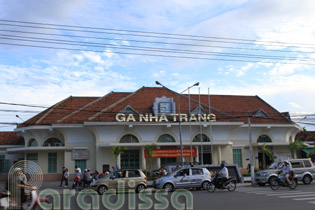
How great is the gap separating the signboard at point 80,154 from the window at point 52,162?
8.31ft

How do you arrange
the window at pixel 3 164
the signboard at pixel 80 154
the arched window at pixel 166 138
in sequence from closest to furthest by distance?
the signboard at pixel 80 154 → the arched window at pixel 166 138 → the window at pixel 3 164

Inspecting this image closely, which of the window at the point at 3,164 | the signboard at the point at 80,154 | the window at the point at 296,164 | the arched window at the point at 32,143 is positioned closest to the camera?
the window at the point at 296,164

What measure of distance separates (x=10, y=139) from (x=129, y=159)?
1645 cm

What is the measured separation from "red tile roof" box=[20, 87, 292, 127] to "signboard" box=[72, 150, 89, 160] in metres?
3.20

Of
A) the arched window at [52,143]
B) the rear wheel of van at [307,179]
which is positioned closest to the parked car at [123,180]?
the rear wheel of van at [307,179]

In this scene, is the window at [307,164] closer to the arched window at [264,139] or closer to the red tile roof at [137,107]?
the red tile roof at [137,107]

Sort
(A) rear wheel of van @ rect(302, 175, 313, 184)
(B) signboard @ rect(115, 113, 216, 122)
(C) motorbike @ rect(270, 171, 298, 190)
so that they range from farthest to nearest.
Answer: (B) signboard @ rect(115, 113, 216, 122) < (A) rear wheel of van @ rect(302, 175, 313, 184) < (C) motorbike @ rect(270, 171, 298, 190)

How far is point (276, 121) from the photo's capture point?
39.3 m

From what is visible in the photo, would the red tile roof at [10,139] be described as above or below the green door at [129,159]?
above

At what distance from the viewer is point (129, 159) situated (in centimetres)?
3591

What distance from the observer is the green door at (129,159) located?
3566 cm

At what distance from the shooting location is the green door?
35.7 metres

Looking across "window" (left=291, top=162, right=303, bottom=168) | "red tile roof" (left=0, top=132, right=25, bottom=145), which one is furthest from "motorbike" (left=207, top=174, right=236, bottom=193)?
"red tile roof" (left=0, top=132, right=25, bottom=145)

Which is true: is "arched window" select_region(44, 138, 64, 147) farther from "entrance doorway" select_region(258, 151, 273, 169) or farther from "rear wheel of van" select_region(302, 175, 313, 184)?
"rear wheel of van" select_region(302, 175, 313, 184)
